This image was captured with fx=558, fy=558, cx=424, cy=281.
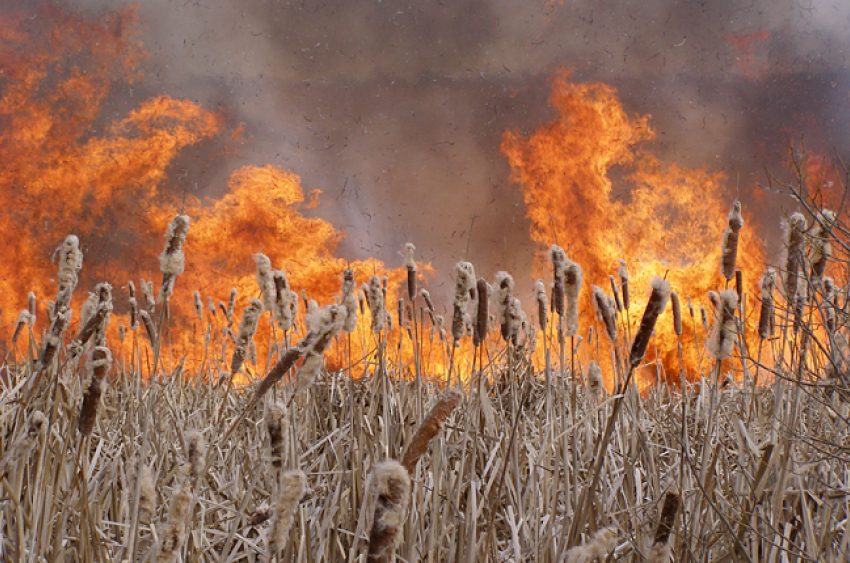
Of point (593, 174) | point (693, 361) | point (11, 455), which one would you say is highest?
point (593, 174)

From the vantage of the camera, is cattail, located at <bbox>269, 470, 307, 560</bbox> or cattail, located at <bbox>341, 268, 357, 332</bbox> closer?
cattail, located at <bbox>269, 470, 307, 560</bbox>

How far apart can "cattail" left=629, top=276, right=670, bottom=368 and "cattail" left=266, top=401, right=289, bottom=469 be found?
0.42 meters

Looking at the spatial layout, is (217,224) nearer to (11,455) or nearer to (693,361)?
(693,361)

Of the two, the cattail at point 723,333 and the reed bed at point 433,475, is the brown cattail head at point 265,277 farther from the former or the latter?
the cattail at point 723,333

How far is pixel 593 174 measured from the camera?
9062 mm

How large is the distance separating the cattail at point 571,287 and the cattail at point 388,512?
0.74m

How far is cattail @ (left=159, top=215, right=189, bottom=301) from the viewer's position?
2.89 ft

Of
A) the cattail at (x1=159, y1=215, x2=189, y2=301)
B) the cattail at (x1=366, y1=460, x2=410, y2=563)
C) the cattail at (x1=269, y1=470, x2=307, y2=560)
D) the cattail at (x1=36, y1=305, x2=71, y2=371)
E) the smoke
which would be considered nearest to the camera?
the cattail at (x1=366, y1=460, x2=410, y2=563)

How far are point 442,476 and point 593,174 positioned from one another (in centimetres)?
854

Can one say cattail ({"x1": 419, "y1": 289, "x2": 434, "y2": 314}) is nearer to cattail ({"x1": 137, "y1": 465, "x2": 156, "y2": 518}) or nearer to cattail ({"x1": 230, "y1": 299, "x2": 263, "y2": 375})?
cattail ({"x1": 230, "y1": 299, "x2": 263, "y2": 375})

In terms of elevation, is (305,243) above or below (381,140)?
below

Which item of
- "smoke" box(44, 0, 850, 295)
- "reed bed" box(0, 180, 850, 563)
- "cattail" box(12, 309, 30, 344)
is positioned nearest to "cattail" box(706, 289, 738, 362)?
"reed bed" box(0, 180, 850, 563)

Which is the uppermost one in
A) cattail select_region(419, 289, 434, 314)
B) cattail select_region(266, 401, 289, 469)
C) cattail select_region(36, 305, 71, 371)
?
cattail select_region(419, 289, 434, 314)

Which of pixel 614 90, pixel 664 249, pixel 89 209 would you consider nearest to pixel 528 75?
pixel 614 90
